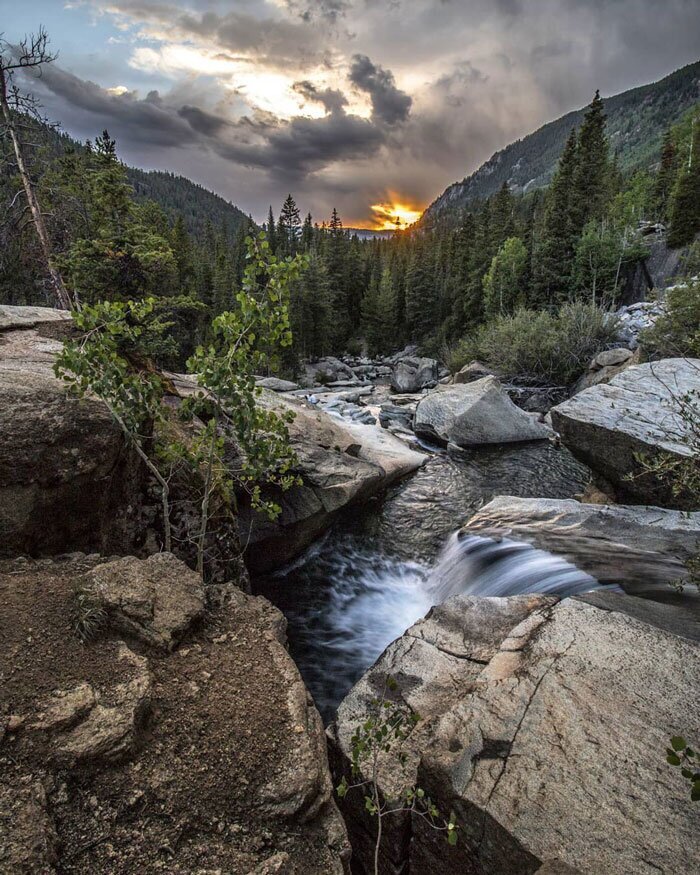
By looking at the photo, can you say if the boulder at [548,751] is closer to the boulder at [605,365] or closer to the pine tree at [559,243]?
the boulder at [605,365]

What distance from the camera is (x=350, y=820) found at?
3643mm

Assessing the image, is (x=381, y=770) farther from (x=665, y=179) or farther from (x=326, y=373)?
(x=665, y=179)

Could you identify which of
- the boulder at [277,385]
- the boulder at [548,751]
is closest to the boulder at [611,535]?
the boulder at [548,751]

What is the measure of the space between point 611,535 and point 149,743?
7.21 metres

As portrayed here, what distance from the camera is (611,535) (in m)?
7.30

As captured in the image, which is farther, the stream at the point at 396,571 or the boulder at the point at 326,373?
the boulder at the point at 326,373

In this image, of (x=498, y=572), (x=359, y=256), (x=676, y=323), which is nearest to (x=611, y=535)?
(x=498, y=572)

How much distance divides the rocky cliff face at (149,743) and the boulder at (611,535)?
4858mm

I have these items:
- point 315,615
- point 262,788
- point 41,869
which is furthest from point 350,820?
point 315,615

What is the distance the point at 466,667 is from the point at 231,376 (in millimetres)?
3793

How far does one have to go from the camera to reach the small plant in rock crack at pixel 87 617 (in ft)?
11.0

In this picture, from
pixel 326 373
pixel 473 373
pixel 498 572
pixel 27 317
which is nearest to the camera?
pixel 27 317

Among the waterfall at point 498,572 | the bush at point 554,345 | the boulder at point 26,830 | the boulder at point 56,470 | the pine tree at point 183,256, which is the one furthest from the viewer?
the pine tree at point 183,256

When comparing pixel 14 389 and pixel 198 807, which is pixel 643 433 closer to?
pixel 198 807
